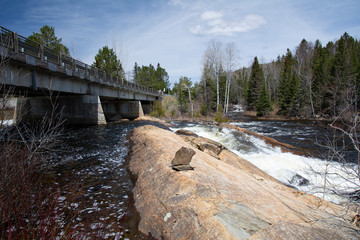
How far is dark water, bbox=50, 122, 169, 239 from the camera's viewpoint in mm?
3389

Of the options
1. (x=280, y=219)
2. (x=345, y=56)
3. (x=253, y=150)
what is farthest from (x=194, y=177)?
(x=345, y=56)

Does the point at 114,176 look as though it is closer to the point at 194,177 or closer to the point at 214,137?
Answer: the point at 194,177

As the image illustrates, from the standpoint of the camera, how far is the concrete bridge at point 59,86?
10.1 metres

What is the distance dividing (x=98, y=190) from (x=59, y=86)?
43.1 ft

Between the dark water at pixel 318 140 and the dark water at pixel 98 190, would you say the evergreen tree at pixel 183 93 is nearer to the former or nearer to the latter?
the dark water at pixel 318 140

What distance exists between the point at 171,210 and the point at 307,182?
684 centimetres

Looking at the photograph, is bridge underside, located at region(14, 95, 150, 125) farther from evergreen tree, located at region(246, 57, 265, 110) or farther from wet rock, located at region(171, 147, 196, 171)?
evergreen tree, located at region(246, 57, 265, 110)

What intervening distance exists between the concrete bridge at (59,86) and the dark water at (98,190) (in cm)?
234

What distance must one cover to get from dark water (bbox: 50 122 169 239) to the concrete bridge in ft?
7.67

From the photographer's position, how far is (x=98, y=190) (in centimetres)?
A: 488

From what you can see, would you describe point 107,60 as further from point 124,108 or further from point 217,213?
point 217,213

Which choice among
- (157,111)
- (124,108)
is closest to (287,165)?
(157,111)

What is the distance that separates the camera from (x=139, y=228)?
337 cm

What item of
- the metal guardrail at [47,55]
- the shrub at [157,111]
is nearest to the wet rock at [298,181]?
the metal guardrail at [47,55]
